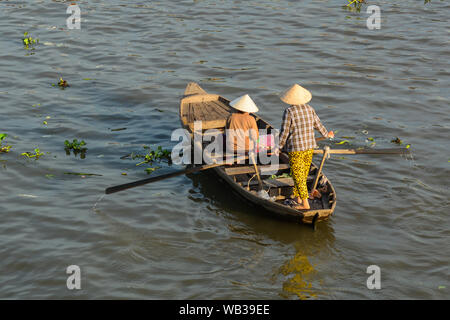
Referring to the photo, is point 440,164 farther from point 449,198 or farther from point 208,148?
point 208,148

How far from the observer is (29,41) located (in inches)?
677

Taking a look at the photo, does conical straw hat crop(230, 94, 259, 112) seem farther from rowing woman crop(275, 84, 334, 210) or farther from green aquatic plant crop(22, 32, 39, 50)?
green aquatic plant crop(22, 32, 39, 50)

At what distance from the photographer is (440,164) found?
11.2 meters

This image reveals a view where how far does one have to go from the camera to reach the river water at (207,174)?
8.14m

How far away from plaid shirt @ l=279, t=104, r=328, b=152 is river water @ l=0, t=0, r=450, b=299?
4.55ft

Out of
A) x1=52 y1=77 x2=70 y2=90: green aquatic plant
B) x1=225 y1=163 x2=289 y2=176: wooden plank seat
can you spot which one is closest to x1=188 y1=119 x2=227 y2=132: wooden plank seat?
x1=225 y1=163 x2=289 y2=176: wooden plank seat

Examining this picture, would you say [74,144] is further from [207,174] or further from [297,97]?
[297,97]

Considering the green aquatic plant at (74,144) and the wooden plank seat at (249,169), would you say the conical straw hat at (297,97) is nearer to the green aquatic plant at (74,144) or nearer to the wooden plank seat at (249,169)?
the wooden plank seat at (249,169)

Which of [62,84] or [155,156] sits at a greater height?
[62,84]

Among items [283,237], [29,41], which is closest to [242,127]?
[283,237]

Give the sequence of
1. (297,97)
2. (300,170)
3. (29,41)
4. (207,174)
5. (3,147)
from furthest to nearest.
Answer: (29,41) < (3,147) < (207,174) < (300,170) < (297,97)

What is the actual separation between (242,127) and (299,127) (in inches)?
52.8

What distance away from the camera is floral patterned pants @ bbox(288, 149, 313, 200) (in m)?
9.23
